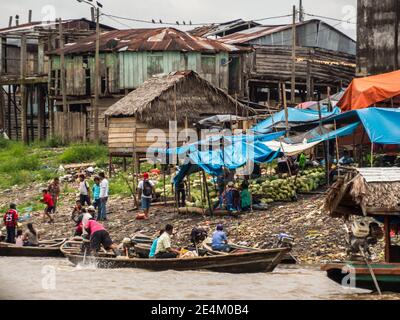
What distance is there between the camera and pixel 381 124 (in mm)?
21812

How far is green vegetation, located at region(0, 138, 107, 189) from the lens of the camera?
108 feet

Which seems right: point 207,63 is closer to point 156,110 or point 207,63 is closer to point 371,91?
point 156,110

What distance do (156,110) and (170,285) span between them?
50.0 ft

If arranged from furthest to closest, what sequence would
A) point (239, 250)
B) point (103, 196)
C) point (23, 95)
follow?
point (23, 95) < point (103, 196) < point (239, 250)

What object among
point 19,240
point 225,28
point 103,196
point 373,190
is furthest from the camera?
point 225,28

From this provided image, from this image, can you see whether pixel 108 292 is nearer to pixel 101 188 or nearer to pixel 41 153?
pixel 101 188

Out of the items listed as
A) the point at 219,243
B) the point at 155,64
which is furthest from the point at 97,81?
the point at 219,243

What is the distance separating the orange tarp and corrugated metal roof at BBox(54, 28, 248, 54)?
13.9m

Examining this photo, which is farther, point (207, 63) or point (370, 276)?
point (207, 63)

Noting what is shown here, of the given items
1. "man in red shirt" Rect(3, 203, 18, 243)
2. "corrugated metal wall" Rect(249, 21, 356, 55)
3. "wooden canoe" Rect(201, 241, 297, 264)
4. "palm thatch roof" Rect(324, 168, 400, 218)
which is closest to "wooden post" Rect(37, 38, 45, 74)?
"corrugated metal wall" Rect(249, 21, 356, 55)


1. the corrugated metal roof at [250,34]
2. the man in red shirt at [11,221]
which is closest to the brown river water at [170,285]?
the man in red shirt at [11,221]

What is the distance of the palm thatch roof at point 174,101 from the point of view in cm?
3222

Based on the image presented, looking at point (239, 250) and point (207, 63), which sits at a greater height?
point (207, 63)

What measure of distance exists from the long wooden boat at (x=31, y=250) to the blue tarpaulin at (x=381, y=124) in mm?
7463
